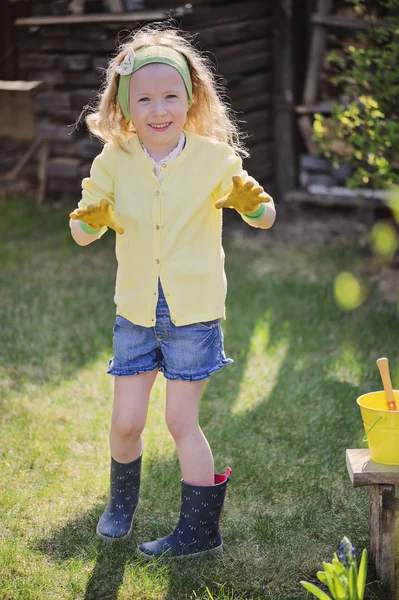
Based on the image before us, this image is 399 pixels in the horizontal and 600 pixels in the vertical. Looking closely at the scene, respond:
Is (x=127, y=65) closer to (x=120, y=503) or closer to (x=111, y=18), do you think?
(x=120, y=503)

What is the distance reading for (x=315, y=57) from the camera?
24.2 feet

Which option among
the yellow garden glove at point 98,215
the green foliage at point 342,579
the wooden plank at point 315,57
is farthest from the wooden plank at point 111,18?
the green foliage at point 342,579

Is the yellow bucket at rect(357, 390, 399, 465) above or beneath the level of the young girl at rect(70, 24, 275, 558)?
beneath

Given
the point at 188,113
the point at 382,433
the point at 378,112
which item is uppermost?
the point at 378,112

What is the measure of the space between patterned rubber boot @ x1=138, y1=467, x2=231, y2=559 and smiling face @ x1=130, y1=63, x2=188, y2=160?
1157 millimetres

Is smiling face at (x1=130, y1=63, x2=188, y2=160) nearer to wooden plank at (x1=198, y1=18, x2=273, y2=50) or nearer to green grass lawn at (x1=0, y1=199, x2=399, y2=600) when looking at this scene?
green grass lawn at (x1=0, y1=199, x2=399, y2=600)

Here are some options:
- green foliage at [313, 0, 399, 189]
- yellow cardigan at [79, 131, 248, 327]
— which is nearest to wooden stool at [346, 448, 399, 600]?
yellow cardigan at [79, 131, 248, 327]

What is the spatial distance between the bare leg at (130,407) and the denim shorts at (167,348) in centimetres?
4

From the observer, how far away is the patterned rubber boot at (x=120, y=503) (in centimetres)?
287

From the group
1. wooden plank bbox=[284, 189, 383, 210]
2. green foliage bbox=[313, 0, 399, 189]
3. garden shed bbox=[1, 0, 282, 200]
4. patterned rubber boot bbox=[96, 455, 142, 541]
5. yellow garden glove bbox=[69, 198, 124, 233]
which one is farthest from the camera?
wooden plank bbox=[284, 189, 383, 210]

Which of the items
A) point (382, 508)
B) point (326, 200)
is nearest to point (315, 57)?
point (326, 200)

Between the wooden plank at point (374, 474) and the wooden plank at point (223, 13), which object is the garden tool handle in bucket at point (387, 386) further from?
the wooden plank at point (223, 13)

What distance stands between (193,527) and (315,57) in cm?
556

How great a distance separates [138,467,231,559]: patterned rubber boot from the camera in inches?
108
